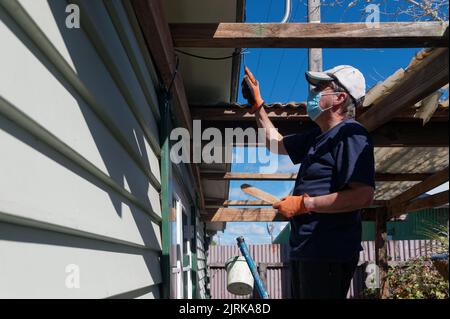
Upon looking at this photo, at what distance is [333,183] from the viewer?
199 centimetres

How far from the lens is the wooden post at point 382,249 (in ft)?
26.8

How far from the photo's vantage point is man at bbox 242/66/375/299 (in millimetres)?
1829

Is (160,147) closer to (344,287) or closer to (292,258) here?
(292,258)

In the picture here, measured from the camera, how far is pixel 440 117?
4.04 metres

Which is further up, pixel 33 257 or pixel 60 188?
pixel 60 188

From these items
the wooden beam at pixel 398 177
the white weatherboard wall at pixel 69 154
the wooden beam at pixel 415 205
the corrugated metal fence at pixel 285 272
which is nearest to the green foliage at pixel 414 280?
the wooden beam at pixel 415 205

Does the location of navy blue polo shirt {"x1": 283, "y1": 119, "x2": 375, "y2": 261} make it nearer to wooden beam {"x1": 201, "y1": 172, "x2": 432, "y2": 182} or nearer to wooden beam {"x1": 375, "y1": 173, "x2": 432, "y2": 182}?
wooden beam {"x1": 201, "y1": 172, "x2": 432, "y2": 182}

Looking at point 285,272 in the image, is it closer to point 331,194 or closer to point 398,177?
point 398,177

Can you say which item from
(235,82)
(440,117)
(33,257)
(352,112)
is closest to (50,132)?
(33,257)

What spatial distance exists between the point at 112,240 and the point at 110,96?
55 cm

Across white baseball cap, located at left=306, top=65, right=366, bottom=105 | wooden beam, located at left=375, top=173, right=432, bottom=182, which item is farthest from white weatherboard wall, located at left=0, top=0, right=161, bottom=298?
Answer: wooden beam, located at left=375, top=173, right=432, bottom=182

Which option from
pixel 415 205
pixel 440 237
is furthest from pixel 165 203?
pixel 415 205

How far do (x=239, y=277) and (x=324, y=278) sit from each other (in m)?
4.35

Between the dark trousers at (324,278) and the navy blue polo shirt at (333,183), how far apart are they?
0.04 meters
